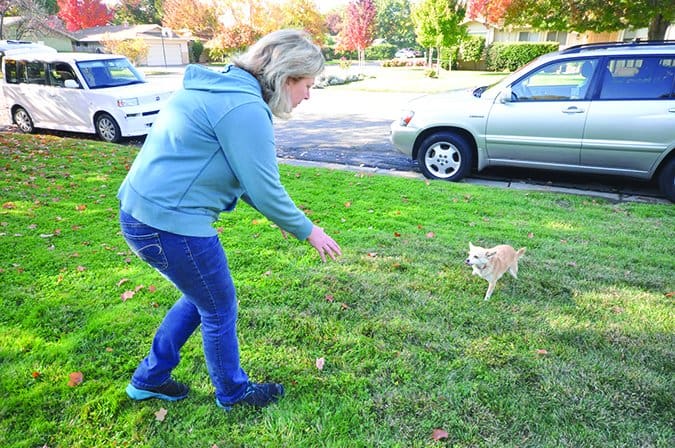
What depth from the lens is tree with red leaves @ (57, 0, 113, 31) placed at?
50938mm

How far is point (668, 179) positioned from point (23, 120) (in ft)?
42.0

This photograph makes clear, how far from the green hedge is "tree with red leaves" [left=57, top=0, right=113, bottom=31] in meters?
45.2

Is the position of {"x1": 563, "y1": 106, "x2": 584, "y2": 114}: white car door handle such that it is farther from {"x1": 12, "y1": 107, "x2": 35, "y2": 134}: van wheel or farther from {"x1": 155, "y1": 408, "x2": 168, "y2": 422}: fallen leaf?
{"x1": 12, "y1": 107, "x2": 35, "y2": 134}: van wheel

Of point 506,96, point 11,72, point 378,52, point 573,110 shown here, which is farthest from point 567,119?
point 378,52

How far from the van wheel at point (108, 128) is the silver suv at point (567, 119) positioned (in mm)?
6036

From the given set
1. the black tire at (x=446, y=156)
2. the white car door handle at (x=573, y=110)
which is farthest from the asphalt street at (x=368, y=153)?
the white car door handle at (x=573, y=110)

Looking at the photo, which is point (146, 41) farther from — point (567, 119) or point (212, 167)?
point (212, 167)

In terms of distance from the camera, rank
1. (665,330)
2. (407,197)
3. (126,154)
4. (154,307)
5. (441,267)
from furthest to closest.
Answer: (126,154)
(407,197)
(441,267)
(154,307)
(665,330)

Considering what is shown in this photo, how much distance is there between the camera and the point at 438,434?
7.27 feet

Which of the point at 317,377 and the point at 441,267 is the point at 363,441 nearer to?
the point at 317,377

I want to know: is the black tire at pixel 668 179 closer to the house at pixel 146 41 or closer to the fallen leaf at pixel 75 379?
the fallen leaf at pixel 75 379

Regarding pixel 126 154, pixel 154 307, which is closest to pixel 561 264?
pixel 154 307

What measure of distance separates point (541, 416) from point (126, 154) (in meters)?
7.51

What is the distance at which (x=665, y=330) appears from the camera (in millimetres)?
2984
